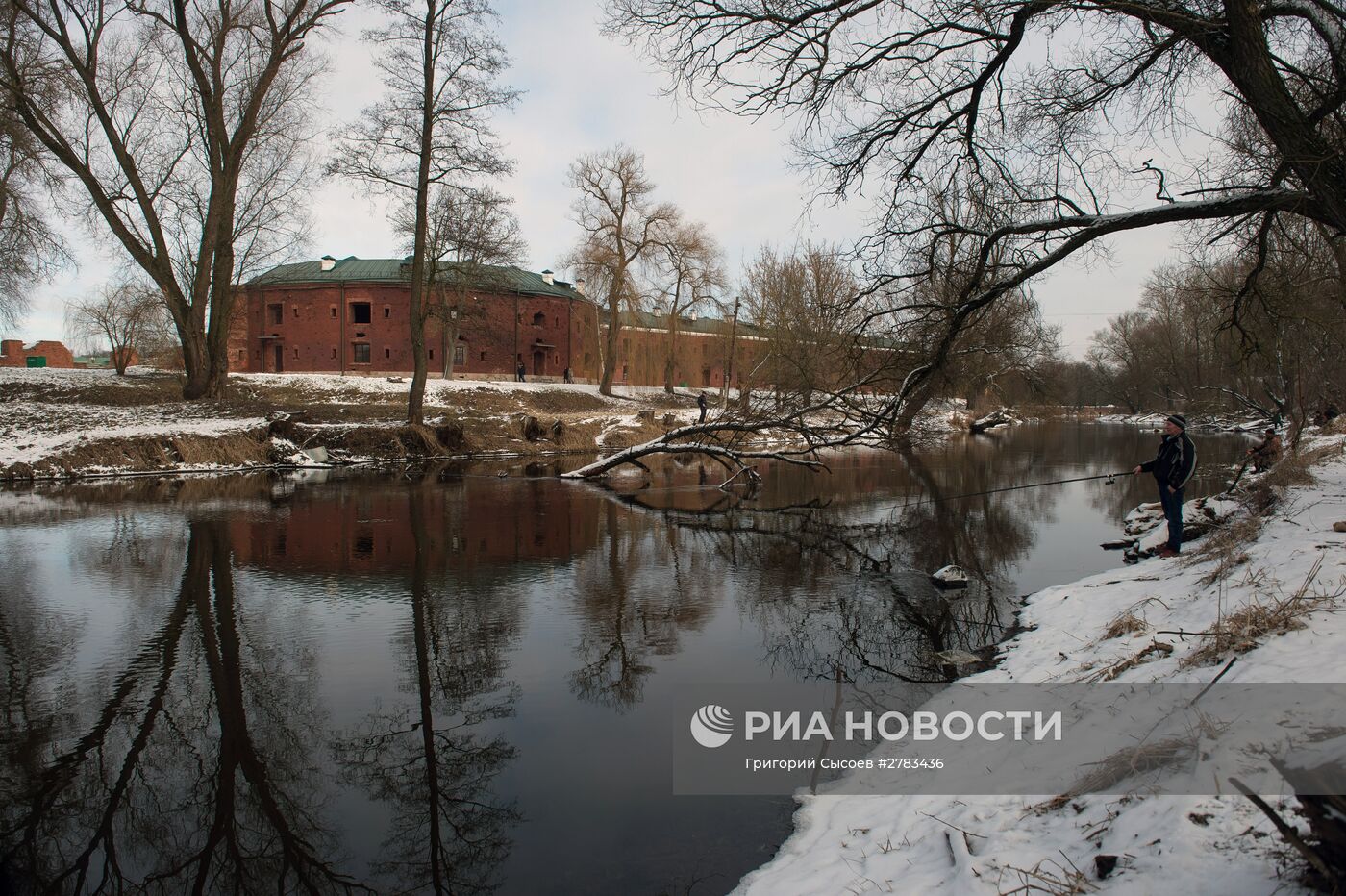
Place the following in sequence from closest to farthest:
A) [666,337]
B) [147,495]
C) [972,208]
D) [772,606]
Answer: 1. [772,606]
2. [972,208]
3. [147,495]
4. [666,337]

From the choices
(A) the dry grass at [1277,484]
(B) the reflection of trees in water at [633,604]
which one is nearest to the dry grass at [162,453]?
(B) the reflection of trees in water at [633,604]

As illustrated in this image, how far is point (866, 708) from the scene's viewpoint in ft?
19.4

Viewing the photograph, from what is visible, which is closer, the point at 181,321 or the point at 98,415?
the point at 98,415

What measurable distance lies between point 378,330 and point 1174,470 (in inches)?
2108

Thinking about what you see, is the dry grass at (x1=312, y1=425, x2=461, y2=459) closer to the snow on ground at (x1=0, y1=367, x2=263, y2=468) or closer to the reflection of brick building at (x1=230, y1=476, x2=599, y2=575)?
the snow on ground at (x1=0, y1=367, x2=263, y2=468)

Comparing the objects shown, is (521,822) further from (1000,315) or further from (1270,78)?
(1000,315)

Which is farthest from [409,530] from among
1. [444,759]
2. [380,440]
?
[380,440]

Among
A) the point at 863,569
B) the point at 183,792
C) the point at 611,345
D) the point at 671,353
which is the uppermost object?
the point at 611,345

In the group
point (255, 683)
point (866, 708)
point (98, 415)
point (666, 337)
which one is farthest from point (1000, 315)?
point (666, 337)

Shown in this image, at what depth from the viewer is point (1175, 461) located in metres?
9.79

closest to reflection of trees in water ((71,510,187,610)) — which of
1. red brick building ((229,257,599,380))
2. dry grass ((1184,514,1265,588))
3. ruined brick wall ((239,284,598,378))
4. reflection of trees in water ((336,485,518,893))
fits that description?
reflection of trees in water ((336,485,518,893))

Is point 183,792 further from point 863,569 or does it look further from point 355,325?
point 355,325

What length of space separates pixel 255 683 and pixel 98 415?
22.8 m

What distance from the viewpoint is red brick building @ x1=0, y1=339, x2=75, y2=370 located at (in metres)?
68.0
